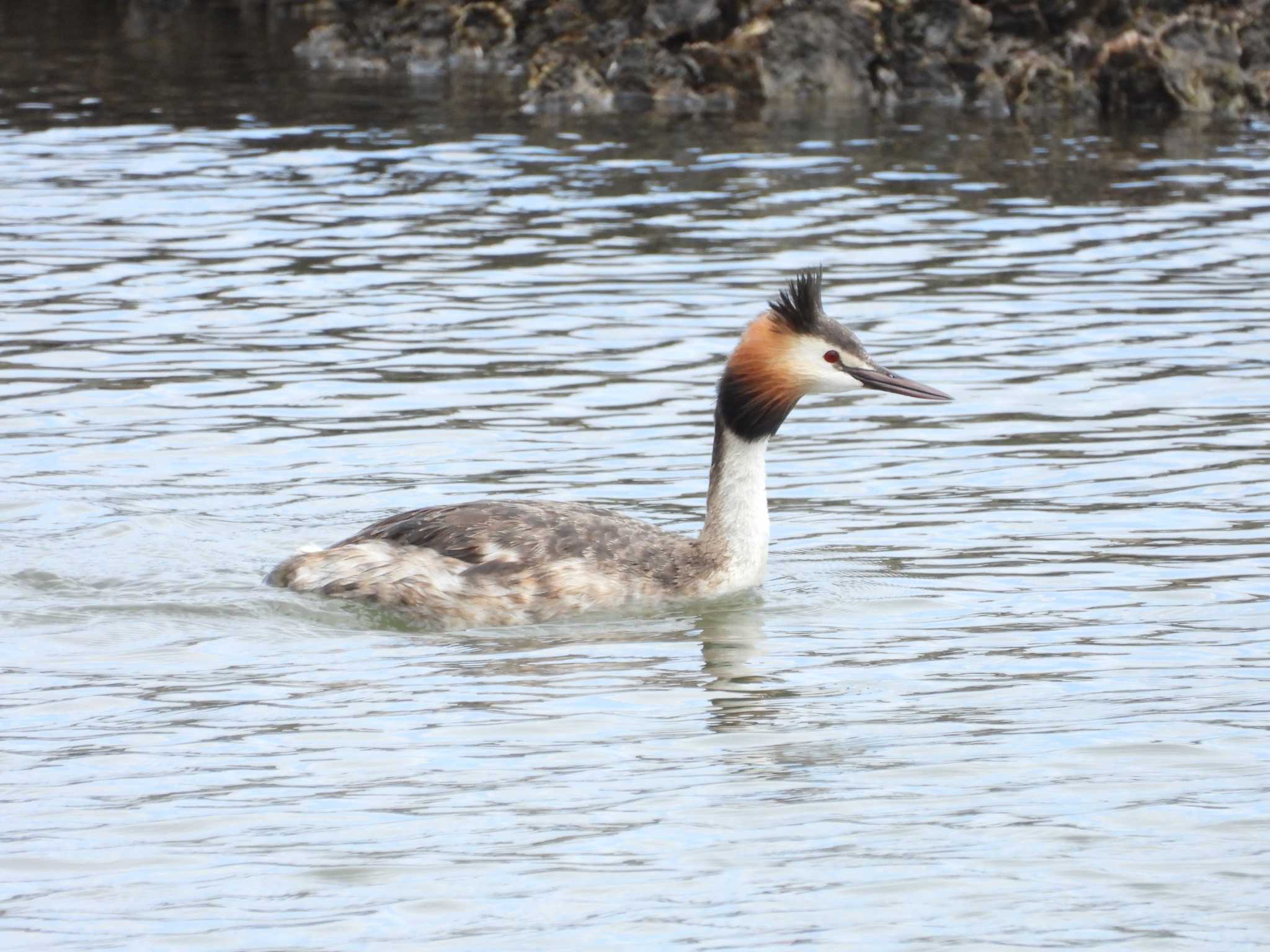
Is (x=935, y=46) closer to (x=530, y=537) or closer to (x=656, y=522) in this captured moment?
(x=656, y=522)

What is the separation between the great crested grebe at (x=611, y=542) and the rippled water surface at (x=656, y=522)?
0.63ft

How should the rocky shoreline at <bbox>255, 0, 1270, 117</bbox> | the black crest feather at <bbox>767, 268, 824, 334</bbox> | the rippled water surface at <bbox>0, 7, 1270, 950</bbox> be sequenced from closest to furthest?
the rippled water surface at <bbox>0, 7, 1270, 950</bbox>, the black crest feather at <bbox>767, 268, 824, 334</bbox>, the rocky shoreline at <bbox>255, 0, 1270, 117</bbox>

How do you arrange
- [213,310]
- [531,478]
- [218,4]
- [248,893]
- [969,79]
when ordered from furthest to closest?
[218,4], [969,79], [213,310], [531,478], [248,893]

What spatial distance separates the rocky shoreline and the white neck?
61.9 feet

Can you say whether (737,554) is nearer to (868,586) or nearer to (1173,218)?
(868,586)

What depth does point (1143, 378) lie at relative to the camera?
50.0 feet

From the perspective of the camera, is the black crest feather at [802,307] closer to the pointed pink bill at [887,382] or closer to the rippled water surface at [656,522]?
the pointed pink bill at [887,382]

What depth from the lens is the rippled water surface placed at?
704cm

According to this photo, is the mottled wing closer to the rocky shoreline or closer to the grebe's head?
the grebe's head

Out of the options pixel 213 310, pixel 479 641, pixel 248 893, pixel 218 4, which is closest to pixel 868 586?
pixel 479 641

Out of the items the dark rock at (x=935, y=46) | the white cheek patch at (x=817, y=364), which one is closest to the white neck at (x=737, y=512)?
the white cheek patch at (x=817, y=364)

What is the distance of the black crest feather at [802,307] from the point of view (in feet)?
35.2

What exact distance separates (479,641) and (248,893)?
137 inches

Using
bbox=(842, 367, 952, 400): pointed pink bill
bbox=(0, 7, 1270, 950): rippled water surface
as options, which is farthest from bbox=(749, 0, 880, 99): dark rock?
Result: bbox=(842, 367, 952, 400): pointed pink bill
